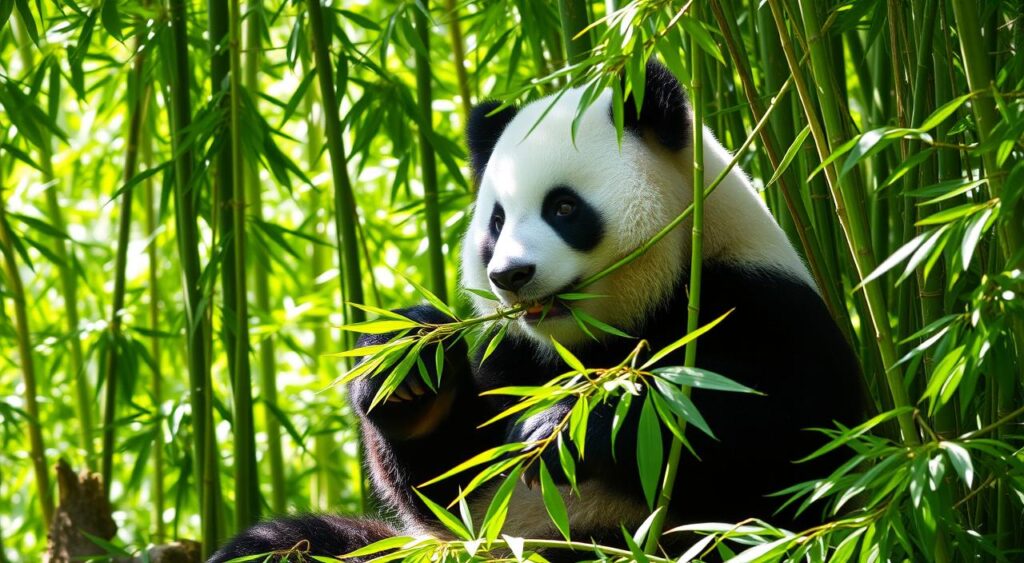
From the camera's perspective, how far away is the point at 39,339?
332cm

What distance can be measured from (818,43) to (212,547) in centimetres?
167

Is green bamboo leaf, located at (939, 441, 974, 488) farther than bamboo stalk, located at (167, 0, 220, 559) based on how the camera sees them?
No

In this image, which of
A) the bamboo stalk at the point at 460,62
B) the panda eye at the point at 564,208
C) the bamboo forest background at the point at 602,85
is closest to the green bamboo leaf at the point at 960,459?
the bamboo forest background at the point at 602,85

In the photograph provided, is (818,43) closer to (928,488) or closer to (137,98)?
(928,488)

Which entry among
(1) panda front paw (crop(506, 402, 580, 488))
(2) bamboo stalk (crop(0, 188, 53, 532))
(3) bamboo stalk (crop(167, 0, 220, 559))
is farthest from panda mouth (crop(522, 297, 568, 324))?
(2) bamboo stalk (crop(0, 188, 53, 532))

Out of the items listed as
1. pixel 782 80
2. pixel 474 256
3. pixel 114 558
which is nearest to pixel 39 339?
pixel 114 558

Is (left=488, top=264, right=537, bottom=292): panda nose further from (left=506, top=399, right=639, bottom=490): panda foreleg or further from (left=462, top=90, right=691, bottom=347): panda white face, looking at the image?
(left=506, top=399, right=639, bottom=490): panda foreleg

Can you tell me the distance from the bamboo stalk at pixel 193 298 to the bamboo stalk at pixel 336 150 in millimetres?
317

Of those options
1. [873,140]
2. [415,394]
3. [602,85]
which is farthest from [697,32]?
[415,394]

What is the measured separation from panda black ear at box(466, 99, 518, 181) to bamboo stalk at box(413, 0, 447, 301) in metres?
0.27

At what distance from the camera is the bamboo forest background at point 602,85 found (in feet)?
4.12

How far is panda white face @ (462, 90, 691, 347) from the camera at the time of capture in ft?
6.08

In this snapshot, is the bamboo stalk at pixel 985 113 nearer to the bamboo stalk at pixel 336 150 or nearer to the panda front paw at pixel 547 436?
the panda front paw at pixel 547 436

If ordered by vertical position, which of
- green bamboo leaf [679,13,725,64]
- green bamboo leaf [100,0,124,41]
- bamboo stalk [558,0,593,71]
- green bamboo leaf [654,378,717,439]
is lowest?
green bamboo leaf [654,378,717,439]
